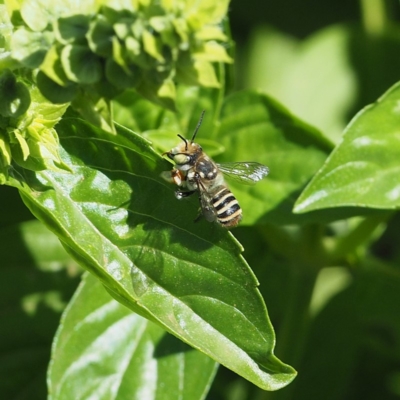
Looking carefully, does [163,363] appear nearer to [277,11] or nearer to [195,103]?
[195,103]

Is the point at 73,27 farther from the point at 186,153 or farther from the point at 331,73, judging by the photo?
the point at 331,73

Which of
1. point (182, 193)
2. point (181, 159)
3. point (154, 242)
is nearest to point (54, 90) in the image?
point (154, 242)

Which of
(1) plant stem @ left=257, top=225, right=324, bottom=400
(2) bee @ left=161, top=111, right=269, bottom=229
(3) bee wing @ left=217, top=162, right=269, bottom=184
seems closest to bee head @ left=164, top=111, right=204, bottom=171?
(2) bee @ left=161, top=111, right=269, bottom=229

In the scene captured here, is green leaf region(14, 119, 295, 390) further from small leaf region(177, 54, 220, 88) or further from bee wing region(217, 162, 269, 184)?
bee wing region(217, 162, 269, 184)

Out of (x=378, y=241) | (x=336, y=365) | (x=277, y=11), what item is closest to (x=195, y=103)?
(x=336, y=365)

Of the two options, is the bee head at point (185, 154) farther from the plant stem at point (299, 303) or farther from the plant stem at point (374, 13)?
the plant stem at point (374, 13)
